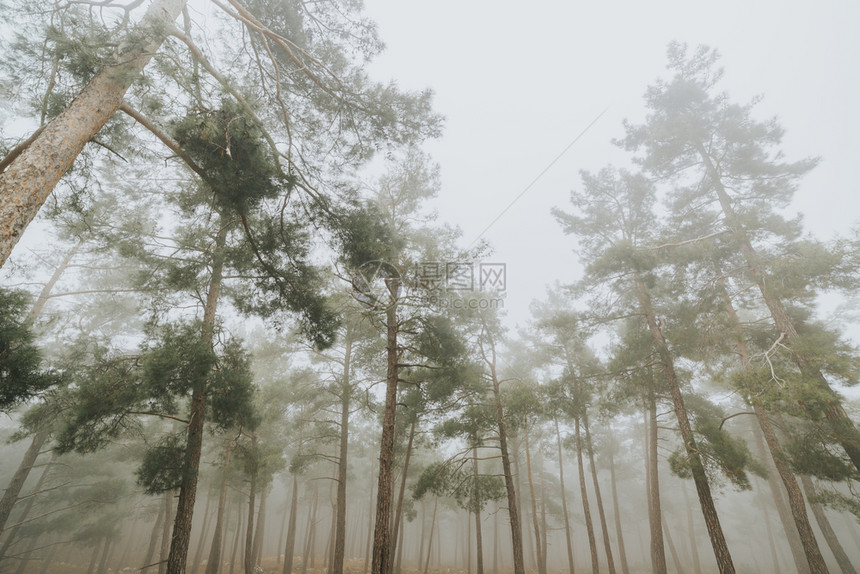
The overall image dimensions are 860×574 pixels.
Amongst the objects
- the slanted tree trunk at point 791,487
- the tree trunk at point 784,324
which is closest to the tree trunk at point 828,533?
the slanted tree trunk at point 791,487

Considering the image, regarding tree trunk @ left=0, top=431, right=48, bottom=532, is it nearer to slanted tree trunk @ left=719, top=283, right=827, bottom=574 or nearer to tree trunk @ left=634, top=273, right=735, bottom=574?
tree trunk @ left=634, top=273, right=735, bottom=574

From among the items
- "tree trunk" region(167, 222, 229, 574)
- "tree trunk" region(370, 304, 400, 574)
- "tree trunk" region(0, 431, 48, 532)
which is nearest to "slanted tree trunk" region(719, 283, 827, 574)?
"tree trunk" region(370, 304, 400, 574)

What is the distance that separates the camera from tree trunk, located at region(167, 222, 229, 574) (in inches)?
230

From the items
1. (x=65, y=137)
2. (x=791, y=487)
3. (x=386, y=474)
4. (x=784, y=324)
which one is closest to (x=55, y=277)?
(x=65, y=137)

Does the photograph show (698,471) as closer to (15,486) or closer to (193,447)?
(193,447)

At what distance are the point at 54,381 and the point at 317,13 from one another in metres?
8.28

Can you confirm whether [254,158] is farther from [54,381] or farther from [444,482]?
[444,482]

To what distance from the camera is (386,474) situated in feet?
25.2

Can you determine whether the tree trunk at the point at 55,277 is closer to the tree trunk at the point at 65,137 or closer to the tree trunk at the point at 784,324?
the tree trunk at the point at 65,137

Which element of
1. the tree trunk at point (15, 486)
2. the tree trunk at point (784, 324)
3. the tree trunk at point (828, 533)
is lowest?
the tree trunk at point (828, 533)

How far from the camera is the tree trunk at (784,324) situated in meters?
6.56

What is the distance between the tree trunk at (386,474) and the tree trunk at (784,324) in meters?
8.34

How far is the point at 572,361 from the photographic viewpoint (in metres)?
14.2

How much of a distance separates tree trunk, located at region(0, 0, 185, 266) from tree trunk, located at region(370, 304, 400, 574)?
4814mm
